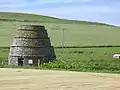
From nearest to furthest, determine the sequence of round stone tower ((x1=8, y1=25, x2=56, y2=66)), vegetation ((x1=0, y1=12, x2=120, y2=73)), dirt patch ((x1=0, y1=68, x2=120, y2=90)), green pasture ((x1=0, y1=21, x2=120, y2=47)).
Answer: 1. dirt patch ((x1=0, y1=68, x2=120, y2=90))
2. vegetation ((x1=0, y1=12, x2=120, y2=73))
3. round stone tower ((x1=8, y1=25, x2=56, y2=66))
4. green pasture ((x1=0, y1=21, x2=120, y2=47))

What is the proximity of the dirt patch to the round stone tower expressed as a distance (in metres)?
16.7

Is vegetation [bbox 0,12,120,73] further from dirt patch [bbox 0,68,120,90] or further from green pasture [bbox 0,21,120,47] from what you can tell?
dirt patch [bbox 0,68,120,90]

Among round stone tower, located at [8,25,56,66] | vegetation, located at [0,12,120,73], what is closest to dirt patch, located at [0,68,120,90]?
vegetation, located at [0,12,120,73]

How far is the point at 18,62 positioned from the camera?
55875 millimetres

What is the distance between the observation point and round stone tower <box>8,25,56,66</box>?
181 feet

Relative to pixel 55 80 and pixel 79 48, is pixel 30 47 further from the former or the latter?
pixel 79 48

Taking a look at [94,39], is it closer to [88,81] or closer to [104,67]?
[104,67]

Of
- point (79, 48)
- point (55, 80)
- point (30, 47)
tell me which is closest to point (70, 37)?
point (79, 48)

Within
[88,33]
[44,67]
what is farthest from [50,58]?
[88,33]

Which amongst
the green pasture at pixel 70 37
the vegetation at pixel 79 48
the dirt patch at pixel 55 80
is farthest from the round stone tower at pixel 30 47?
the green pasture at pixel 70 37

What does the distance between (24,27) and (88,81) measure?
1059 inches

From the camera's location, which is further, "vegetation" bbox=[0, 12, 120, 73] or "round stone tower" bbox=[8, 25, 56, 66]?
"round stone tower" bbox=[8, 25, 56, 66]

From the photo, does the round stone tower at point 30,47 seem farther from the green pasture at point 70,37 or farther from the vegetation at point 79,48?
the green pasture at point 70,37

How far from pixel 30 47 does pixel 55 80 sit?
967 inches
